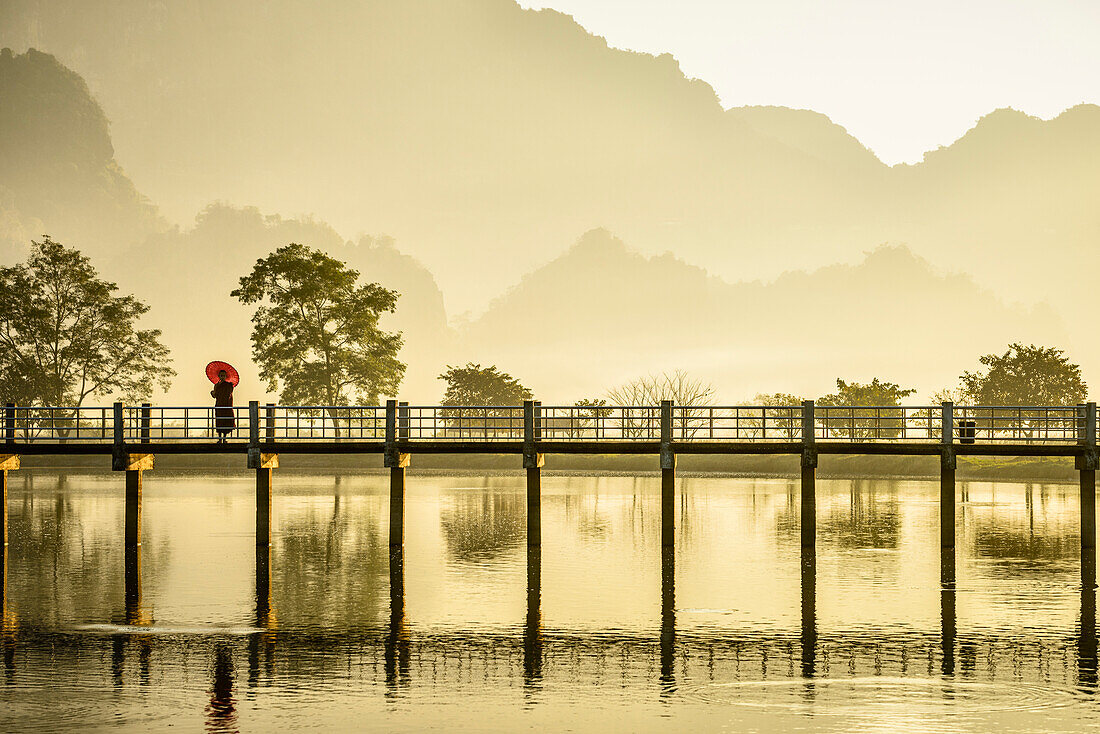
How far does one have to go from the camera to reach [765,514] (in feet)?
200

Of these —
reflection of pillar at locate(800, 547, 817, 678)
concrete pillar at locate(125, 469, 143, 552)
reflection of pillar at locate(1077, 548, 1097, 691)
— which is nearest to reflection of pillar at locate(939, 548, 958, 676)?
reflection of pillar at locate(1077, 548, 1097, 691)

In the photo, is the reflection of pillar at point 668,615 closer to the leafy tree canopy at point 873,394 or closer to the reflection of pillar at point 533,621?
the reflection of pillar at point 533,621

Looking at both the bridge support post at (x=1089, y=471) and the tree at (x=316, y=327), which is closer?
the bridge support post at (x=1089, y=471)

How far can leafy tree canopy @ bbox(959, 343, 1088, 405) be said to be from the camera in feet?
326

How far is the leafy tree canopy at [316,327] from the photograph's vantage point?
3804 inches

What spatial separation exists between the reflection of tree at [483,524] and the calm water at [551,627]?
34 centimetres

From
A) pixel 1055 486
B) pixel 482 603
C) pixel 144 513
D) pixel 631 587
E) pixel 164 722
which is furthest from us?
pixel 1055 486

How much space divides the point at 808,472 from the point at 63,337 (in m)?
73.7

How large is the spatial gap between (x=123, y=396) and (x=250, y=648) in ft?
274

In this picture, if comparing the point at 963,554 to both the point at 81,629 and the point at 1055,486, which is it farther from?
the point at 1055,486

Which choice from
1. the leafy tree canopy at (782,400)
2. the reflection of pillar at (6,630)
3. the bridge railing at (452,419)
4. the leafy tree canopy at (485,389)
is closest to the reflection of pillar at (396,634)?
the bridge railing at (452,419)

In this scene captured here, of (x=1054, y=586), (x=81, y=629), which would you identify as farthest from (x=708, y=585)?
(x=81, y=629)

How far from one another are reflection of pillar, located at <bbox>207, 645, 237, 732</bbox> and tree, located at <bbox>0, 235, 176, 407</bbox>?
78022 millimetres

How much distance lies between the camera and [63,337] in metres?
102
